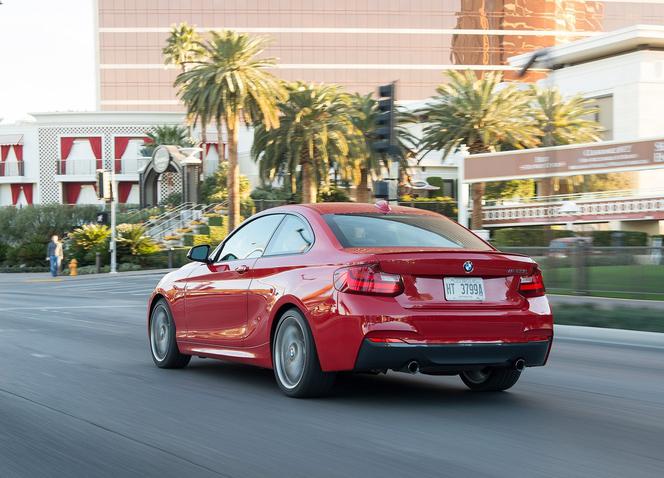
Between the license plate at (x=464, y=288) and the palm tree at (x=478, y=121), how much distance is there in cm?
4566

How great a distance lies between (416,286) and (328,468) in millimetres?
1943

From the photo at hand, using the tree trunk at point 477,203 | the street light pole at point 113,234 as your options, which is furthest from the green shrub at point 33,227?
the tree trunk at point 477,203

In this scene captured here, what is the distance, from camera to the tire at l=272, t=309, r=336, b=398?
7.22 m

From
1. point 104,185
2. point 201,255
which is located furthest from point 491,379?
point 104,185

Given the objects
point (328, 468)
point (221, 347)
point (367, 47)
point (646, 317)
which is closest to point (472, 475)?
point (328, 468)

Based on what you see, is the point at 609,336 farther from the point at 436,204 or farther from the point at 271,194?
the point at 436,204

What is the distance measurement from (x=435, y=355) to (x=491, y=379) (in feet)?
4.19

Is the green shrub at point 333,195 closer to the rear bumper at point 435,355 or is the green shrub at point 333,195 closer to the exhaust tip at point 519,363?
the exhaust tip at point 519,363

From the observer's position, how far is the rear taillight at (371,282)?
6.84 meters

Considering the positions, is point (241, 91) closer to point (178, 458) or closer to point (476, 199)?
point (476, 199)

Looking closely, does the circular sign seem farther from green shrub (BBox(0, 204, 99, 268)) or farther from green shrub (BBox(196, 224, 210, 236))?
green shrub (BBox(196, 224, 210, 236))

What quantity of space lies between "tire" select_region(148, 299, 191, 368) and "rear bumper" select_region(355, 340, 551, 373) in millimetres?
3171

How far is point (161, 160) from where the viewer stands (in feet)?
212

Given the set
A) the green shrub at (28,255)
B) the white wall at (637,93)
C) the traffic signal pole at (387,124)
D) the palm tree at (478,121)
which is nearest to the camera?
the traffic signal pole at (387,124)
